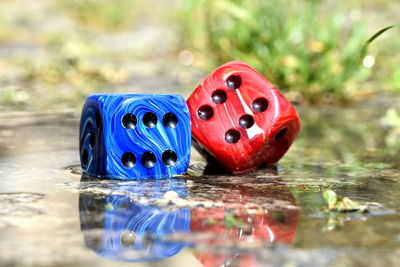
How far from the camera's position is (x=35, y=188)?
2670 millimetres

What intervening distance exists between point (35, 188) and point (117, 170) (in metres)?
0.35

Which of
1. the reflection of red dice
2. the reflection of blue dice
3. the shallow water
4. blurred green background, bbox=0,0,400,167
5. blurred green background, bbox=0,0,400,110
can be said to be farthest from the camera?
blurred green background, bbox=0,0,400,110

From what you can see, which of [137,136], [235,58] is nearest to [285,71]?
[235,58]

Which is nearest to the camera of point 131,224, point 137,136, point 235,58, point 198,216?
point 131,224

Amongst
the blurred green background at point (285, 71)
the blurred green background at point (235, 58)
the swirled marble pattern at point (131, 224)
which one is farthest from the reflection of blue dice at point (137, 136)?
the blurred green background at point (235, 58)

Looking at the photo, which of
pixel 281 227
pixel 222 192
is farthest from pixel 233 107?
pixel 281 227

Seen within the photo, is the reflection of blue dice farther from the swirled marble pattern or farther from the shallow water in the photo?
the swirled marble pattern

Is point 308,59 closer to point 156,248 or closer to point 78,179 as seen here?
point 78,179

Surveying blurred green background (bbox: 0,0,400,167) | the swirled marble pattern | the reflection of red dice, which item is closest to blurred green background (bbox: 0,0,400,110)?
blurred green background (bbox: 0,0,400,167)

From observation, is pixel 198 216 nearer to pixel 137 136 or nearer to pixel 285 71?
pixel 137 136

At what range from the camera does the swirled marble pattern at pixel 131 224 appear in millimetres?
1834

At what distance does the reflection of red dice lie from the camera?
10.2 feet

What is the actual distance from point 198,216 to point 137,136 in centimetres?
75

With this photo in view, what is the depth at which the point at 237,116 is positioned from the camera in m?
3.12
